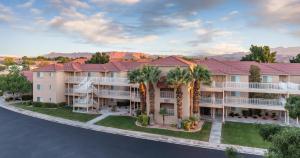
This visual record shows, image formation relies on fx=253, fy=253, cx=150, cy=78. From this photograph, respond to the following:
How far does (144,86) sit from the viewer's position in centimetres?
3391

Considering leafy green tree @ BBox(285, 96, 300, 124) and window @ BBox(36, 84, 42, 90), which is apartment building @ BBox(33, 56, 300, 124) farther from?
leafy green tree @ BBox(285, 96, 300, 124)

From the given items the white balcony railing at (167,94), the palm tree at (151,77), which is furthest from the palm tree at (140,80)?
the white balcony railing at (167,94)

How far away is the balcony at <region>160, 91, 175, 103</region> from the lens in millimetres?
33344

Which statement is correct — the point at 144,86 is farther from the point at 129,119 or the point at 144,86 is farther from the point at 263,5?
the point at 263,5

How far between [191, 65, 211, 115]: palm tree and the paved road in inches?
340

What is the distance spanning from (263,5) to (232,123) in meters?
15.1

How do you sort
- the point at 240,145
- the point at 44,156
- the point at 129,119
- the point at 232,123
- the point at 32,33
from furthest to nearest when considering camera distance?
the point at 32,33, the point at 129,119, the point at 232,123, the point at 240,145, the point at 44,156

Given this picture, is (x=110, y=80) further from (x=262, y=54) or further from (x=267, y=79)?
(x=262, y=54)

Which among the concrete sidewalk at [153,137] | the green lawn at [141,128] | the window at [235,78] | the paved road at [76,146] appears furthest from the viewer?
the window at [235,78]

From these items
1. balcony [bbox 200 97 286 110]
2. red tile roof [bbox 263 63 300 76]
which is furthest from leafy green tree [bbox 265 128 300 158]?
red tile roof [bbox 263 63 300 76]

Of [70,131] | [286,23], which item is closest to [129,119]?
[70,131]

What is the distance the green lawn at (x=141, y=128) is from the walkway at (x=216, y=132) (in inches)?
19.4

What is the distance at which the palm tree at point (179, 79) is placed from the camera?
3094 cm

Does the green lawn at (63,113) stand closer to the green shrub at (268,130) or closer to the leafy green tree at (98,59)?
the leafy green tree at (98,59)
